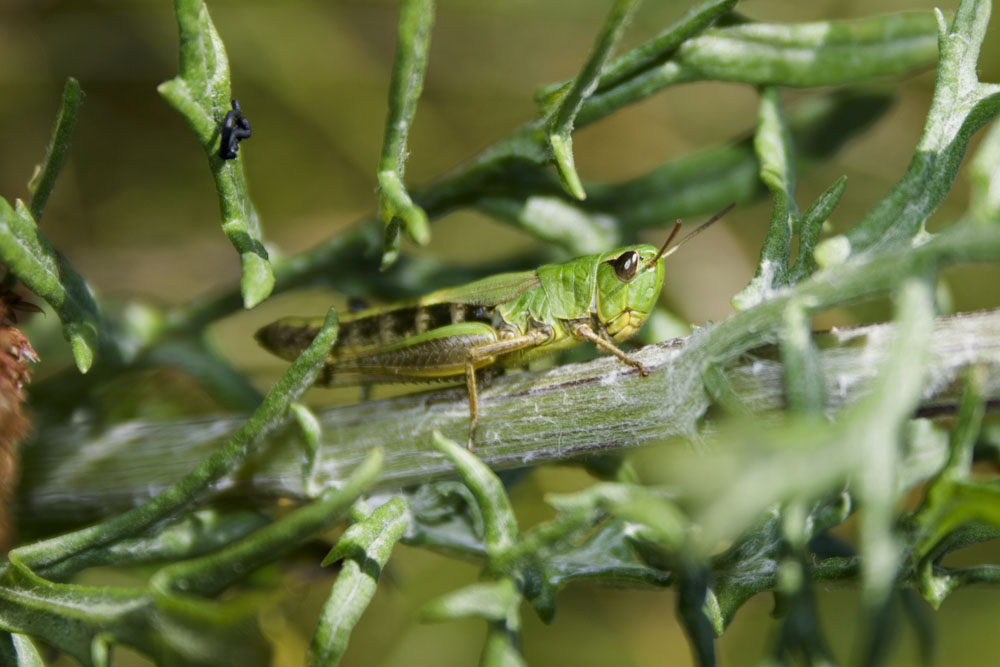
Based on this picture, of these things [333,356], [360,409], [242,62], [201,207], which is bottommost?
[360,409]

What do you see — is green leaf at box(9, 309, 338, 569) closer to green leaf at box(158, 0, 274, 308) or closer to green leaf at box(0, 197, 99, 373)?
green leaf at box(158, 0, 274, 308)

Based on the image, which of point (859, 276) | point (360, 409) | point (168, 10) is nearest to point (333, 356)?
point (360, 409)

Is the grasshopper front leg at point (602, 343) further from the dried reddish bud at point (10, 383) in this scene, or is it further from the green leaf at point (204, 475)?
the dried reddish bud at point (10, 383)

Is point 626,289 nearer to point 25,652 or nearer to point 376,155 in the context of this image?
point 25,652

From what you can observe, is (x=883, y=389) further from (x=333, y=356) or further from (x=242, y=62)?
(x=242, y=62)

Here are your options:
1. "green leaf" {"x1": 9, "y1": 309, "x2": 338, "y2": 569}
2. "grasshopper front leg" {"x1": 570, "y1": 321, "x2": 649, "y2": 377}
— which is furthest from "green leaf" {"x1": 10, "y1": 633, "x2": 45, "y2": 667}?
"grasshopper front leg" {"x1": 570, "y1": 321, "x2": 649, "y2": 377}

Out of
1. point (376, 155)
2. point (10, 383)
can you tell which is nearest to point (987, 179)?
point (10, 383)
